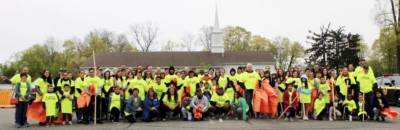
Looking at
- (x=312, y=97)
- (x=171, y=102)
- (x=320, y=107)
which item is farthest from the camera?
(x=171, y=102)

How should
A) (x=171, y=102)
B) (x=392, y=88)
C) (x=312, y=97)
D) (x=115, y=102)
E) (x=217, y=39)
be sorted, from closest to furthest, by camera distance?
(x=115, y=102)
(x=312, y=97)
(x=171, y=102)
(x=392, y=88)
(x=217, y=39)

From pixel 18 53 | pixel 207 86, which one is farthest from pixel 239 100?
pixel 18 53

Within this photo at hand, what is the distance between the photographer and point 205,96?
17234mm

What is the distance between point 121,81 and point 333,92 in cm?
659

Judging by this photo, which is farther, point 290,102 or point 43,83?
point 290,102

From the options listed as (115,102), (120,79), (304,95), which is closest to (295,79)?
(304,95)

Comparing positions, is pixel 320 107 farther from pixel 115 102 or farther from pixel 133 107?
pixel 115 102

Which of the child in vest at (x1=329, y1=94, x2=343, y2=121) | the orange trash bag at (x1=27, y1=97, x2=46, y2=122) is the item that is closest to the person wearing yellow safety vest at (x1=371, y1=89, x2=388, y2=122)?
the child in vest at (x1=329, y1=94, x2=343, y2=121)

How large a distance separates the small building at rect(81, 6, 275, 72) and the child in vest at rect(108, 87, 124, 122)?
68.2 m

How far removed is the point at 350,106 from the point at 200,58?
72.3 m

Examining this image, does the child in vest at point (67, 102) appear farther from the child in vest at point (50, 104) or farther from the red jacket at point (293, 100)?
the red jacket at point (293, 100)

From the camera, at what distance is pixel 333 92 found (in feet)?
56.7

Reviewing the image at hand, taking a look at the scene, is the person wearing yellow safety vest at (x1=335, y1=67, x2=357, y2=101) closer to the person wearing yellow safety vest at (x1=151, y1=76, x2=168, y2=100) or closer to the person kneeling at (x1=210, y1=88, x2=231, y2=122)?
the person kneeling at (x1=210, y1=88, x2=231, y2=122)

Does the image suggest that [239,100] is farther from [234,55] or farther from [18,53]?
[18,53]
